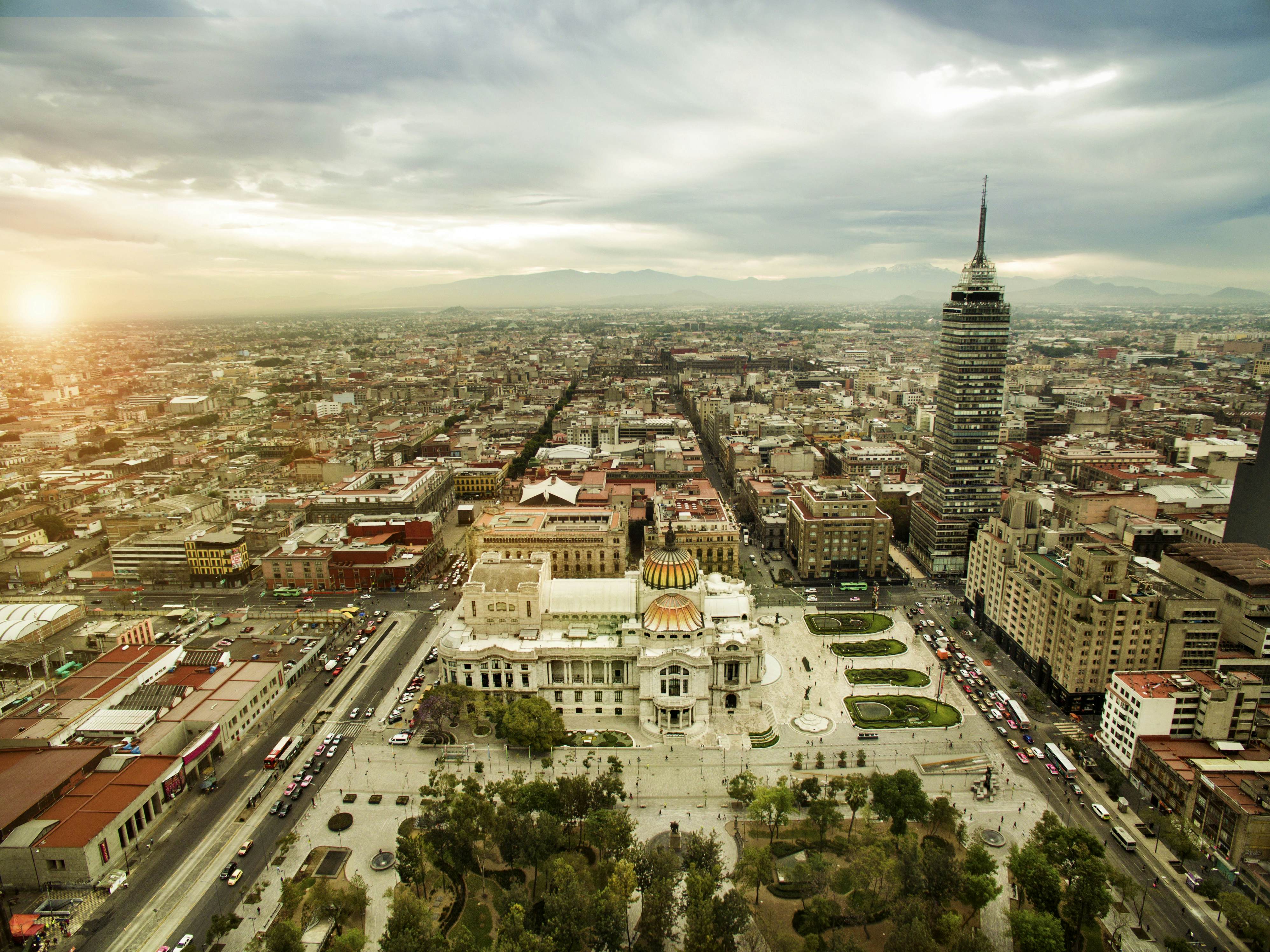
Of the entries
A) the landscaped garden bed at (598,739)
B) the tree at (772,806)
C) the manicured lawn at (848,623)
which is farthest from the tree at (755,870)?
the manicured lawn at (848,623)

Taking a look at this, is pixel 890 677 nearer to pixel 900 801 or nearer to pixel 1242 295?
pixel 900 801

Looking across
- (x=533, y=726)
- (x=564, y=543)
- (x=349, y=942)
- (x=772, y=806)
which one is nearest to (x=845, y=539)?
(x=564, y=543)

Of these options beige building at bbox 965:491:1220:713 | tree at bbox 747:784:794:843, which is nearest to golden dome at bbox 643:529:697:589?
tree at bbox 747:784:794:843

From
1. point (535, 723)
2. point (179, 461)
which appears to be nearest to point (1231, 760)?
point (535, 723)

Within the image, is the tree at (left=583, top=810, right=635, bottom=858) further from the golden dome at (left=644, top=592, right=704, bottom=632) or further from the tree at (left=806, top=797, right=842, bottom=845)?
the golden dome at (left=644, top=592, right=704, bottom=632)

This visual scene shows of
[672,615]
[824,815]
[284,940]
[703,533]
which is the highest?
[672,615]
